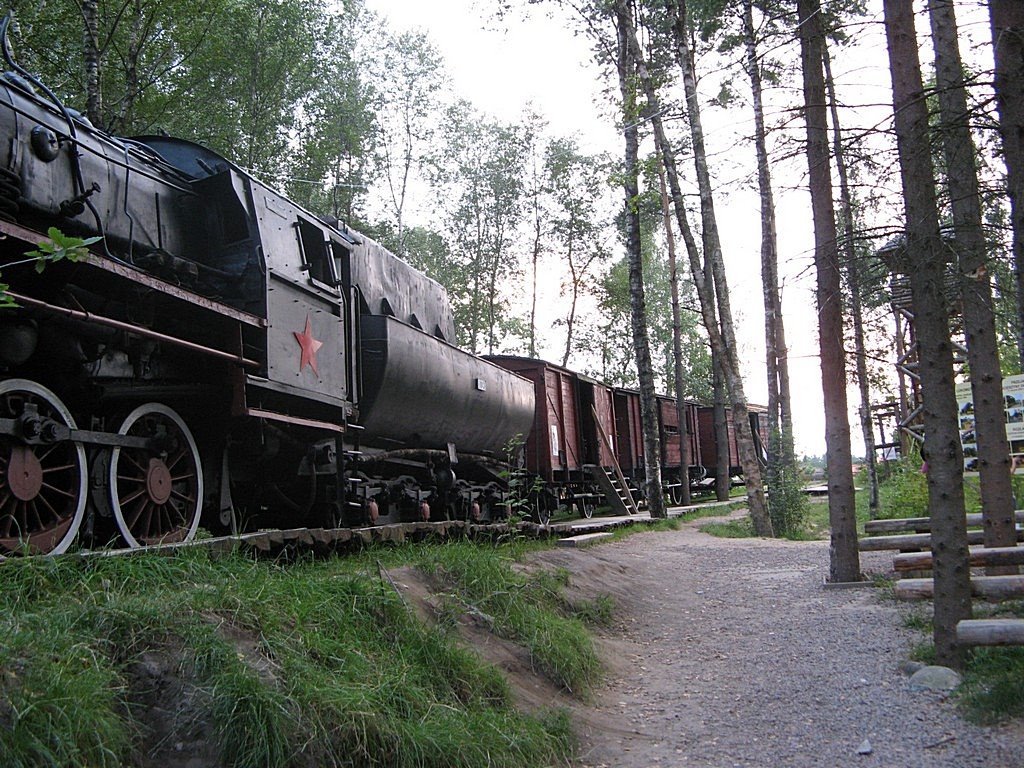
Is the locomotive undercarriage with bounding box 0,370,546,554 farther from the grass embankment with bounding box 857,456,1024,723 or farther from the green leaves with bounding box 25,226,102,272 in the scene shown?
the grass embankment with bounding box 857,456,1024,723

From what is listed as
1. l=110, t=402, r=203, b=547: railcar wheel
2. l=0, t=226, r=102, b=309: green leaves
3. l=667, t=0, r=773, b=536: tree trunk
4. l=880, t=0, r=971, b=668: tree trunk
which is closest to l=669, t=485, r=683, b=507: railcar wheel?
l=667, t=0, r=773, b=536: tree trunk

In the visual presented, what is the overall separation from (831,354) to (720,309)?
7363 millimetres

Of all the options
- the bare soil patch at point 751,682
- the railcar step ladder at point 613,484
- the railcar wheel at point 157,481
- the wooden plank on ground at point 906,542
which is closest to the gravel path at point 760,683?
the bare soil patch at point 751,682

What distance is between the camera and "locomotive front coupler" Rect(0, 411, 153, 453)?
15.7ft

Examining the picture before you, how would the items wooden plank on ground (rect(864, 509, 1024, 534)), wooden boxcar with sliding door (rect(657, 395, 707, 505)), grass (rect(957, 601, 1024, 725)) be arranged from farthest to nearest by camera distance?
wooden boxcar with sliding door (rect(657, 395, 707, 505)) < wooden plank on ground (rect(864, 509, 1024, 534)) < grass (rect(957, 601, 1024, 725))

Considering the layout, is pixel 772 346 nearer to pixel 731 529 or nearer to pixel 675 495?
pixel 731 529

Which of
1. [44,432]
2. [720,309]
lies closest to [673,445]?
[720,309]

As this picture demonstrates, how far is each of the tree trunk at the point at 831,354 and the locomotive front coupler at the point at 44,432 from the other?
636 centimetres

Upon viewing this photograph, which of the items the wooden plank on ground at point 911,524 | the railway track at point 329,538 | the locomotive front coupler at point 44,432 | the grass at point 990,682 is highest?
the locomotive front coupler at point 44,432

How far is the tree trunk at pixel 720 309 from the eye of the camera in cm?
1519

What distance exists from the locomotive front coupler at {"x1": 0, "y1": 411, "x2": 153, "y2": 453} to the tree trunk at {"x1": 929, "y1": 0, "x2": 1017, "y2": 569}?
6.63 m

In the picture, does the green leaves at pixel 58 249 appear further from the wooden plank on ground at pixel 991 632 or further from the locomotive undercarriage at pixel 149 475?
the wooden plank on ground at pixel 991 632

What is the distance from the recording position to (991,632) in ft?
15.5

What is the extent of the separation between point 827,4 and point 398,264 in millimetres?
5816
